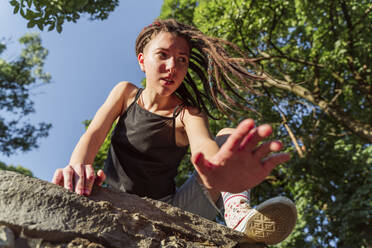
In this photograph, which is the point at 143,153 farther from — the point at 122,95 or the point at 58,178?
the point at 58,178

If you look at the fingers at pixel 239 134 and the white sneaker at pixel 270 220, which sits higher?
the fingers at pixel 239 134

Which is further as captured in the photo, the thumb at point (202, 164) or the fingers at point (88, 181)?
the fingers at point (88, 181)

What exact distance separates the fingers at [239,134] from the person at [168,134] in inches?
15.4

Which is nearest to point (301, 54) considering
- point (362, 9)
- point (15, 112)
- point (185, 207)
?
point (362, 9)

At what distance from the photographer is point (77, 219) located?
139 centimetres

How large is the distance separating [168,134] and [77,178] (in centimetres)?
82

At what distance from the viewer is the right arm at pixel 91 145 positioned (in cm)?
159

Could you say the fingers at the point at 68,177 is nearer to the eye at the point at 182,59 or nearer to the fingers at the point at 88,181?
the fingers at the point at 88,181

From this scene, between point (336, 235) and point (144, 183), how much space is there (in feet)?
19.3

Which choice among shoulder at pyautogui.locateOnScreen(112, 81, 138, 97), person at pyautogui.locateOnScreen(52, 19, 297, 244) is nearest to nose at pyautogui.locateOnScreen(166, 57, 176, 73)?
person at pyautogui.locateOnScreen(52, 19, 297, 244)

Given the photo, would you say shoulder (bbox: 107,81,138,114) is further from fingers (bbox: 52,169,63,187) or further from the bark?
the bark

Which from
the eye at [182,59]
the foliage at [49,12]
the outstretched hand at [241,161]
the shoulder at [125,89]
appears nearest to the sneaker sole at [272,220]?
the outstretched hand at [241,161]

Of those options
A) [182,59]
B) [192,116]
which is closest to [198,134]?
[192,116]

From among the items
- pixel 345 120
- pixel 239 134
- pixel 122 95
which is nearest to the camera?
pixel 239 134
